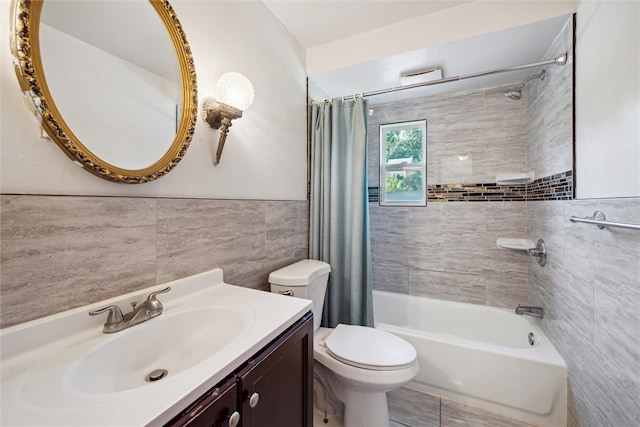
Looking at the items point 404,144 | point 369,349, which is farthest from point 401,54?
point 369,349

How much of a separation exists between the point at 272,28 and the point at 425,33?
956 mm

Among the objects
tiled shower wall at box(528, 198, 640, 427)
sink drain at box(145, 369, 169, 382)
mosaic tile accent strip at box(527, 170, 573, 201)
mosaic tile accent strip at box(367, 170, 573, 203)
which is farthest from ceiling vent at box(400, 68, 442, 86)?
sink drain at box(145, 369, 169, 382)

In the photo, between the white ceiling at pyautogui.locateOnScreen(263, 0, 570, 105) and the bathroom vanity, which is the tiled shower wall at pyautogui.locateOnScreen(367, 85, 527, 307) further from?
the bathroom vanity

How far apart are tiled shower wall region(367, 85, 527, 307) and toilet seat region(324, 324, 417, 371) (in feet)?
3.46

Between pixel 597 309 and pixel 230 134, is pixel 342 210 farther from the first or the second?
pixel 597 309

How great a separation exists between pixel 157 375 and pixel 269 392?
0.33m

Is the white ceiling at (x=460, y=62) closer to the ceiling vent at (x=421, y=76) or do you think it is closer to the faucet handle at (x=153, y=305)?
the ceiling vent at (x=421, y=76)

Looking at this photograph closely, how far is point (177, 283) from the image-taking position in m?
0.98

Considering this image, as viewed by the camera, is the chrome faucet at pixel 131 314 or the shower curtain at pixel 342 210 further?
the shower curtain at pixel 342 210

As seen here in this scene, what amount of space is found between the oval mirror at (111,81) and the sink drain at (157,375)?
606 millimetres

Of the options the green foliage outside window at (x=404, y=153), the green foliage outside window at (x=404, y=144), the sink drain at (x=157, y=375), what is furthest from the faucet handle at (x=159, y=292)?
the green foliage outside window at (x=404, y=144)

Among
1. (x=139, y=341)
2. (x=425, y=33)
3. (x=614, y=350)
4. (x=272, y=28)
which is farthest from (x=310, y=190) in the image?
(x=614, y=350)

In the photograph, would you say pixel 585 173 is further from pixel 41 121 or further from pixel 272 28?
pixel 41 121

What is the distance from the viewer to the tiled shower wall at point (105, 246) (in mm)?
639
